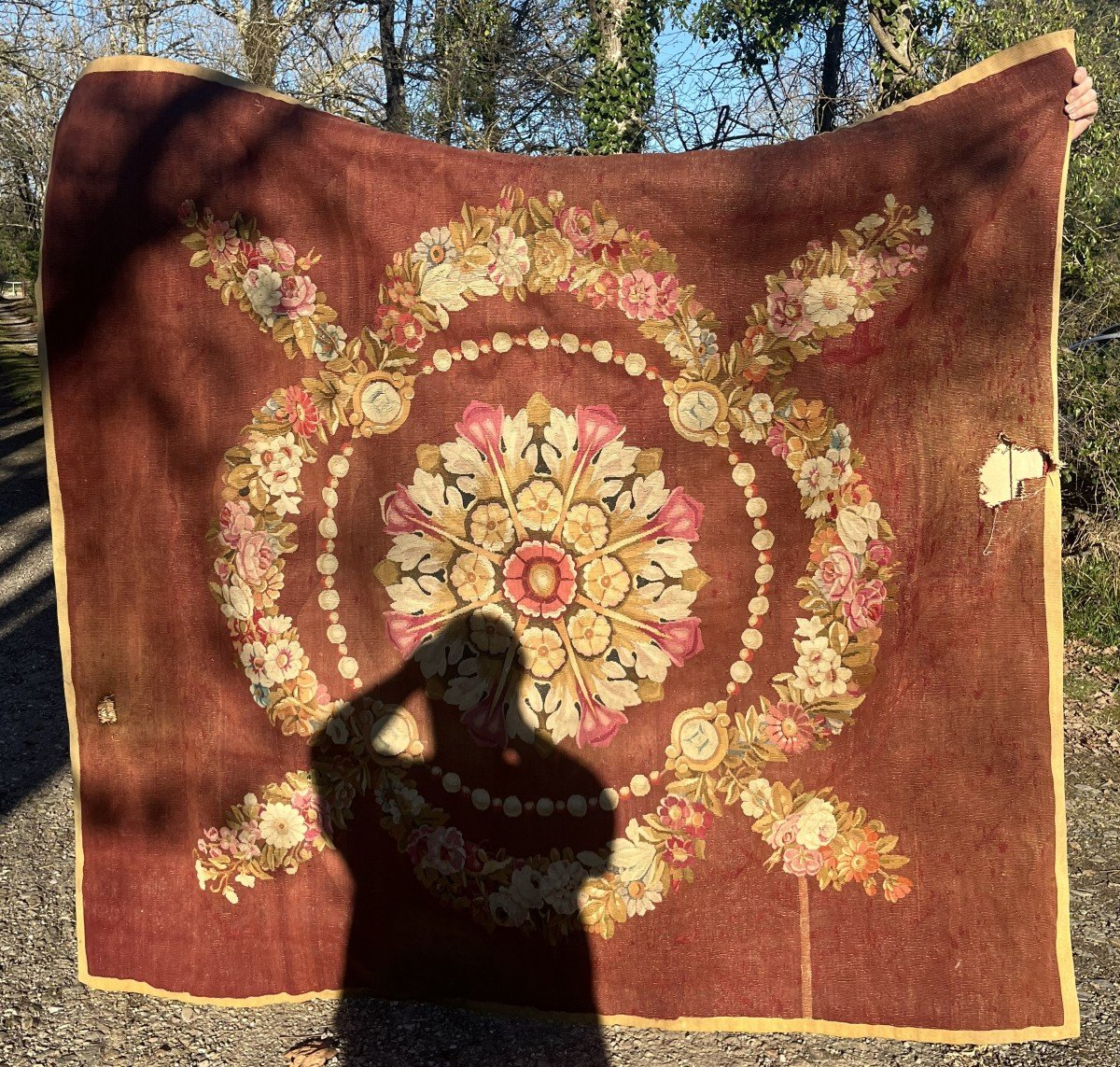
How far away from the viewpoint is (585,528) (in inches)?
79.5

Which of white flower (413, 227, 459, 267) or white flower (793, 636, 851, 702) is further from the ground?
white flower (413, 227, 459, 267)

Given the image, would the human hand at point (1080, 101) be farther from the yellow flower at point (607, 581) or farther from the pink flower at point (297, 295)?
the pink flower at point (297, 295)

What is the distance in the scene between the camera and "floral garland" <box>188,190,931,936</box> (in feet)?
6.42

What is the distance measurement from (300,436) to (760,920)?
56.5 inches

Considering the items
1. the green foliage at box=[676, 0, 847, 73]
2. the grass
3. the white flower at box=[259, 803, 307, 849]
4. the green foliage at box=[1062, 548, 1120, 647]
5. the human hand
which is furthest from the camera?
the grass

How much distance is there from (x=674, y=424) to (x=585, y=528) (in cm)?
29

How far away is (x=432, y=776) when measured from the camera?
6.75 ft

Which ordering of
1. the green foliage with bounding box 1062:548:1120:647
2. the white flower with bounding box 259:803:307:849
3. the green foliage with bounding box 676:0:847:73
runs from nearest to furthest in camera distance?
the white flower with bounding box 259:803:307:849 → the green foliage with bounding box 1062:548:1120:647 → the green foliage with bounding box 676:0:847:73

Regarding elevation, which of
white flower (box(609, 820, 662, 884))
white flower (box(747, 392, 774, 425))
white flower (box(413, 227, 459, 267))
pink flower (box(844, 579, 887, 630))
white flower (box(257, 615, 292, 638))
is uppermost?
white flower (box(413, 227, 459, 267))

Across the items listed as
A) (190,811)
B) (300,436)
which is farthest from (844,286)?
(190,811)

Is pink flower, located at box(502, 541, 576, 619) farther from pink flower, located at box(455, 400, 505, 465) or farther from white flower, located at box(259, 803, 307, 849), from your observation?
white flower, located at box(259, 803, 307, 849)

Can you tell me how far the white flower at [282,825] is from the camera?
2098 mm

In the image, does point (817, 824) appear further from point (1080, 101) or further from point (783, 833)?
point (1080, 101)

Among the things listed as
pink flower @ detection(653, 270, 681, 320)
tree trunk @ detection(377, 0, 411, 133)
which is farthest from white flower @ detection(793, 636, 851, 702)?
tree trunk @ detection(377, 0, 411, 133)
